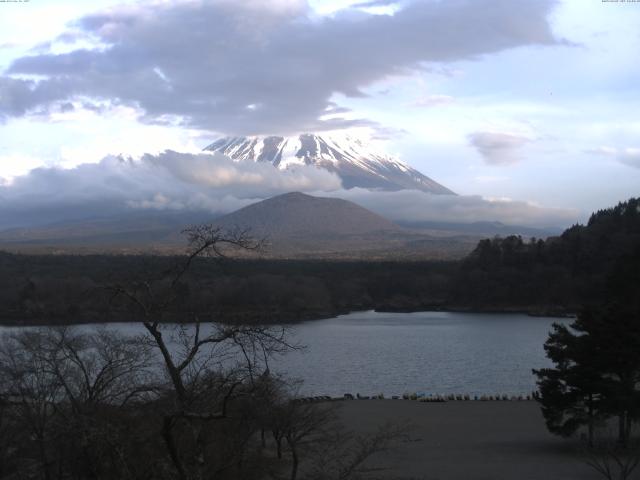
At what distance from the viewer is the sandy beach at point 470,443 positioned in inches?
541

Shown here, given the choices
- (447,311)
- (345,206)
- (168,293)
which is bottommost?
(447,311)

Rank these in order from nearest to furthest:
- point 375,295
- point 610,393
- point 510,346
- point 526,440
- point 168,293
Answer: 1. point 168,293
2. point 610,393
3. point 526,440
4. point 510,346
5. point 375,295

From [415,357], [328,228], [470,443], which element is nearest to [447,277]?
[415,357]

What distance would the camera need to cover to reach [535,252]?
6969 centimetres

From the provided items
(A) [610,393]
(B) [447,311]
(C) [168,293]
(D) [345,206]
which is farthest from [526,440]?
(D) [345,206]

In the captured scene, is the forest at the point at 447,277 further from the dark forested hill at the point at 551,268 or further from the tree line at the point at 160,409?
the tree line at the point at 160,409

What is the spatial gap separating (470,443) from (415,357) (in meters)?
16.3

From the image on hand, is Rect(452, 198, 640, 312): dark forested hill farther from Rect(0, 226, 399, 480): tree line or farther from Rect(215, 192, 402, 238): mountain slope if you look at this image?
Rect(215, 192, 402, 238): mountain slope

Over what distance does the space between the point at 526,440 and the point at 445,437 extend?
1.87 meters

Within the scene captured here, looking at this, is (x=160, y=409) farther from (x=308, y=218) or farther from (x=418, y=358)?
(x=308, y=218)

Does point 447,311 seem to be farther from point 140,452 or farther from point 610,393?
point 140,452

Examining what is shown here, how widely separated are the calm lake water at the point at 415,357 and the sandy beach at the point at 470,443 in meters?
2.86

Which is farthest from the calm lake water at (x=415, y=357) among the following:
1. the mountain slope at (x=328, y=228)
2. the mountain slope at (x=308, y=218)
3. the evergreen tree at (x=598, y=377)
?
the mountain slope at (x=308, y=218)

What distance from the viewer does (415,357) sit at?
109 ft
